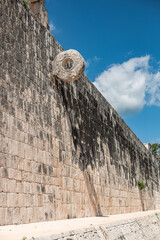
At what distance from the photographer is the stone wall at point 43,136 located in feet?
19.4

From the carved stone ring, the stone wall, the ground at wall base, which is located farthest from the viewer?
the carved stone ring

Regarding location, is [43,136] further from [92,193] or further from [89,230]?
[92,193]

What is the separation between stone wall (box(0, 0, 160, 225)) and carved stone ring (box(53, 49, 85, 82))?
0.70ft

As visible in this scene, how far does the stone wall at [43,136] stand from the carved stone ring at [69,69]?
212 millimetres

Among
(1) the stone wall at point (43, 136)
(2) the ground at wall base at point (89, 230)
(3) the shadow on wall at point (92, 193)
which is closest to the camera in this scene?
(2) the ground at wall base at point (89, 230)

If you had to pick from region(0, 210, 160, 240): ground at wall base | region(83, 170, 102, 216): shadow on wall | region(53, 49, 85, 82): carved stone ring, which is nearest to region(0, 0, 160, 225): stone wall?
region(83, 170, 102, 216): shadow on wall

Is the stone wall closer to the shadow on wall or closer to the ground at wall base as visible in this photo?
the shadow on wall

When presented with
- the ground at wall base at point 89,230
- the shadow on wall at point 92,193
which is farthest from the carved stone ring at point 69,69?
the ground at wall base at point 89,230

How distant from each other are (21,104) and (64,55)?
8.49 feet

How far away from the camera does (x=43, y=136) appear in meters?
7.14

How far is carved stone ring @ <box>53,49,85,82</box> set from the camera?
8.23 metres

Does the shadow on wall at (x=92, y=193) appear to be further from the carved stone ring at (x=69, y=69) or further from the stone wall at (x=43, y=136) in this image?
the carved stone ring at (x=69, y=69)

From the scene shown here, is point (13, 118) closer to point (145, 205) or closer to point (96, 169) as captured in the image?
point (96, 169)

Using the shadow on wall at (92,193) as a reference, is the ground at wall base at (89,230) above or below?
below
